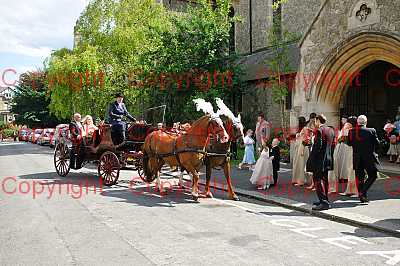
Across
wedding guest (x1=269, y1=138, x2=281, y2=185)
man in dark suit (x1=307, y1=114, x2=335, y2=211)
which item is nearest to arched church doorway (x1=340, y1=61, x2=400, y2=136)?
wedding guest (x1=269, y1=138, x2=281, y2=185)

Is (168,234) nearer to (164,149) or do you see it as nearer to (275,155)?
(164,149)

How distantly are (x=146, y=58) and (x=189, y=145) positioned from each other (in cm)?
1336

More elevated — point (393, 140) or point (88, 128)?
point (88, 128)

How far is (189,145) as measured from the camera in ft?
31.3

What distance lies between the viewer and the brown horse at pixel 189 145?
9266 millimetres

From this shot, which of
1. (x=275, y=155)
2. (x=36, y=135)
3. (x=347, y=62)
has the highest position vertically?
(x=347, y=62)

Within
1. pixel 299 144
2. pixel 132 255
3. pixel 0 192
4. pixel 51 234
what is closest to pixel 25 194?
pixel 0 192

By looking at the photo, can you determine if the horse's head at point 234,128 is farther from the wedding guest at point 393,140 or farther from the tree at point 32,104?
the tree at point 32,104

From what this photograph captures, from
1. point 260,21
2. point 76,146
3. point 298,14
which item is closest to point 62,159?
point 76,146

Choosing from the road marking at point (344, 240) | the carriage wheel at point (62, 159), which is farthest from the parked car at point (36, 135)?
the road marking at point (344, 240)

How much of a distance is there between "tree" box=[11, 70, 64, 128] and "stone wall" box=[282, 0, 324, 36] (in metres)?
33.2

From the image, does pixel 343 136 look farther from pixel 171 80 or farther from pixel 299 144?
pixel 171 80

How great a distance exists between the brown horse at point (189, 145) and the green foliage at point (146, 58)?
9.39 meters

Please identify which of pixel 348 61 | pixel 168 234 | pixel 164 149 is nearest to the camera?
pixel 168 234
